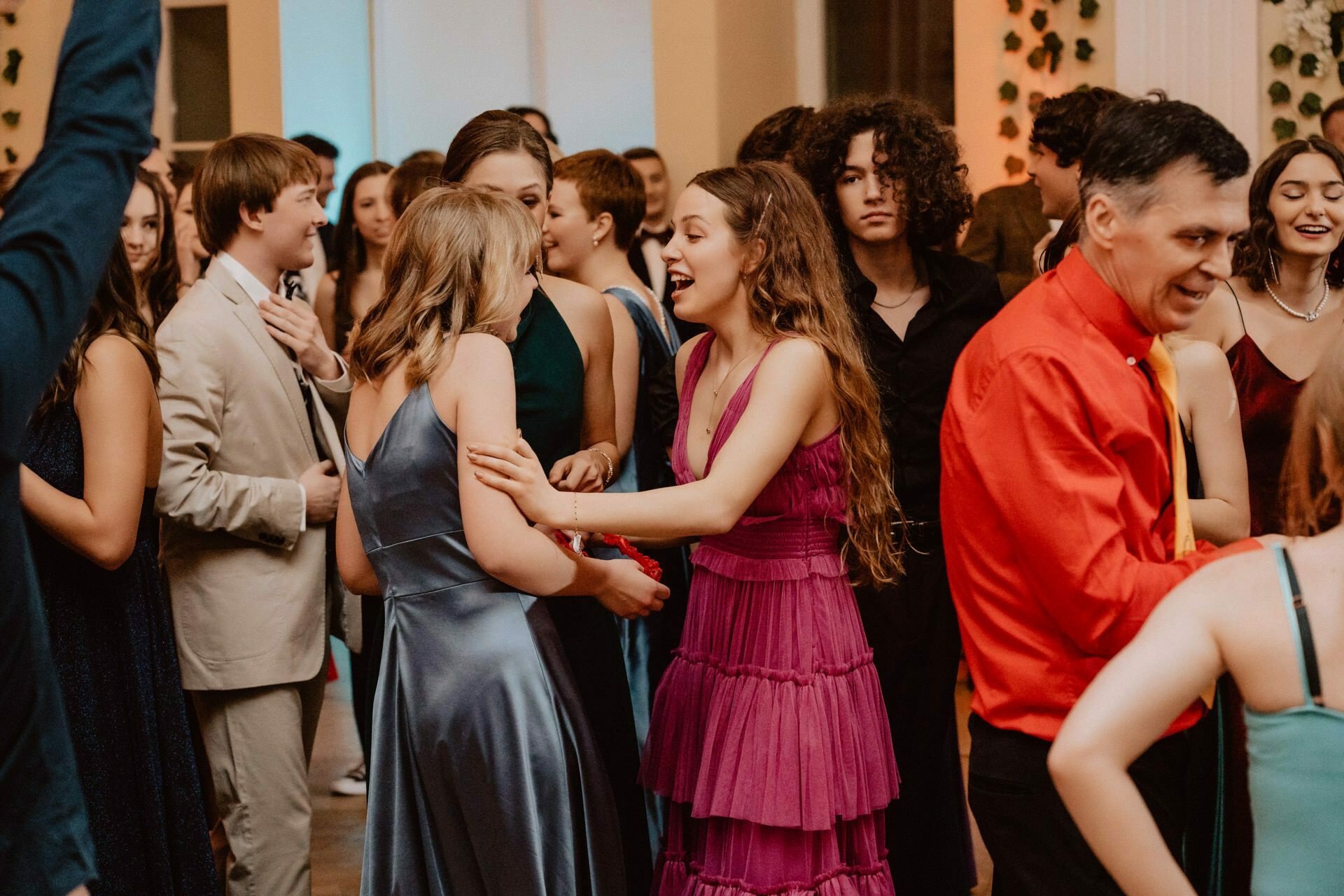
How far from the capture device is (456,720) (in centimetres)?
205

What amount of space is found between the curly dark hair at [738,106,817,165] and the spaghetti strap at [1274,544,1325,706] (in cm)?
243

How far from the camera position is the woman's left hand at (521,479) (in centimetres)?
197

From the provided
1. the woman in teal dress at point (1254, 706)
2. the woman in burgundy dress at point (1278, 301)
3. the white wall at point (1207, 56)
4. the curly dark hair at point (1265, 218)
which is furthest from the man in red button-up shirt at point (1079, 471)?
the white wall at point (1207, 56)

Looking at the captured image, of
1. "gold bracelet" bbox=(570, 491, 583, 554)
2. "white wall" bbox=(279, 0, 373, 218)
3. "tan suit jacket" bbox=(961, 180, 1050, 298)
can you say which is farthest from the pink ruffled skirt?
"white wall" bbox=(279, 0, 373, 218)

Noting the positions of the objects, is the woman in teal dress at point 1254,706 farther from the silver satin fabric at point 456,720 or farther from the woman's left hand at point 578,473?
the woman's left hand at point 578,473

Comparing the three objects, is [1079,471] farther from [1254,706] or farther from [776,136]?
[776,136]

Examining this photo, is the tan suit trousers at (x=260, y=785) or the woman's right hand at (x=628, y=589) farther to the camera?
the tan suit trousers at (x=260, y=785)

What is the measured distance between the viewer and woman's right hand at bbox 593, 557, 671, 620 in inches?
87.5

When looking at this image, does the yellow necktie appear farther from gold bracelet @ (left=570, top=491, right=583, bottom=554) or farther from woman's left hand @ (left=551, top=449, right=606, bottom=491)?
woman's left hand @ (left=551, top=449, right=606, bottom=491)

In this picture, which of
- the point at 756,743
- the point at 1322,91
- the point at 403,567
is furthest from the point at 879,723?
the point at 1322,91

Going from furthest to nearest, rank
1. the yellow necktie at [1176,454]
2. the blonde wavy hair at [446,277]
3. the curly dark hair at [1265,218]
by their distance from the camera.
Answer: the curly dark hair at [1265,218] → the blonde wavy hair at [446,277] → the yellow necktie at [1176,454]

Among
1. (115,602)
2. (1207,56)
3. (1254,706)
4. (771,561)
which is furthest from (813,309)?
(1207,56)

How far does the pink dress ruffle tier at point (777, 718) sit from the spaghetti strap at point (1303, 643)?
1034 mm

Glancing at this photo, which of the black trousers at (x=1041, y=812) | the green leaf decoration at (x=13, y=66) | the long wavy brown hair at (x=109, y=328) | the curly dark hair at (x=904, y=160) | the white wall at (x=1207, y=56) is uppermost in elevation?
the green leaf decoration at (x=13, y=66)
